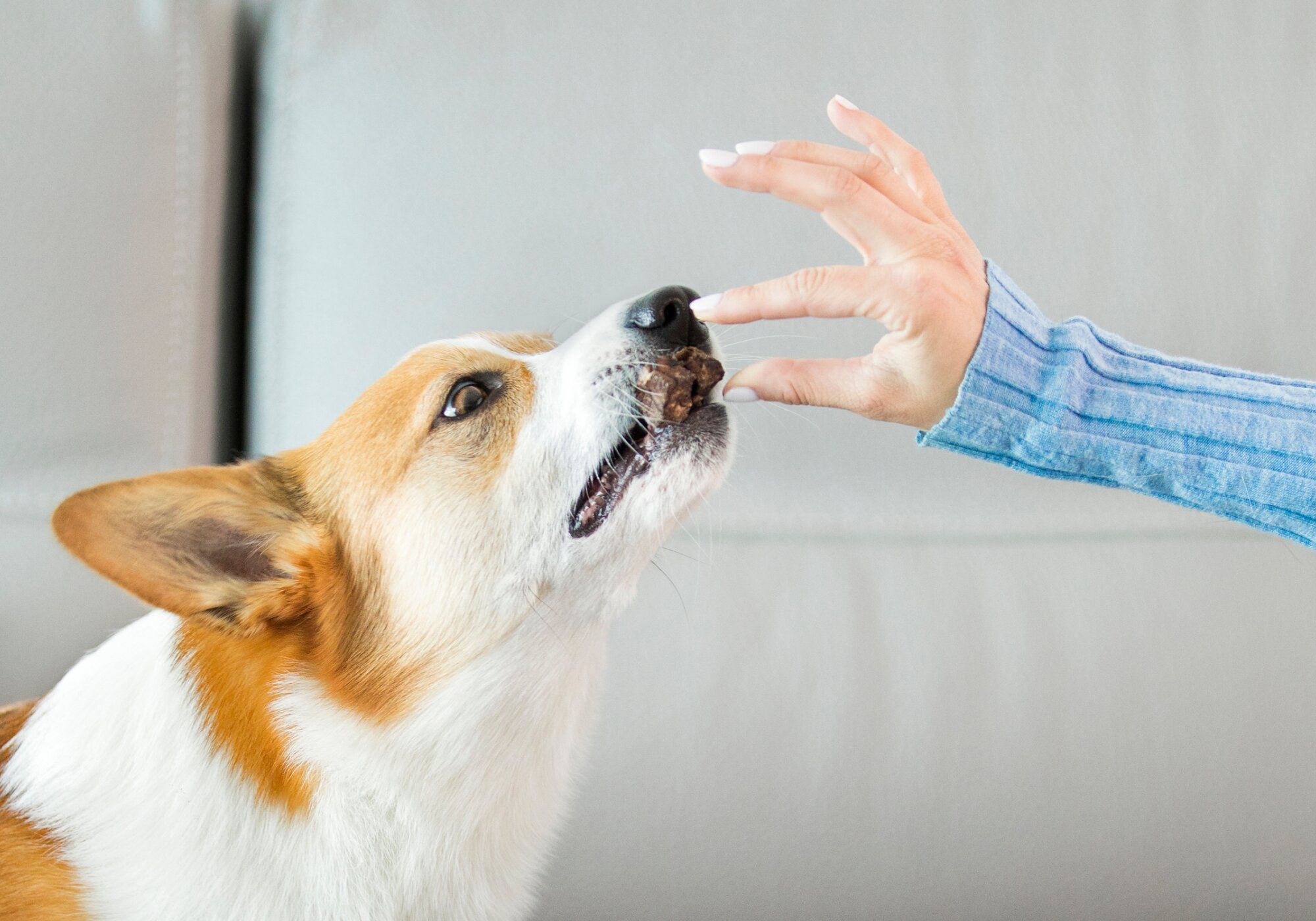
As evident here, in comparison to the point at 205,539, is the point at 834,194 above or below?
above

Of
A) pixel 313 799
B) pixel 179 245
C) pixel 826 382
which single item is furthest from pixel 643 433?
pixel 179 245

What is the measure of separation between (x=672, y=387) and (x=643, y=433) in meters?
0.05

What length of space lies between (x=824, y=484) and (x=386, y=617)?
2.00ft

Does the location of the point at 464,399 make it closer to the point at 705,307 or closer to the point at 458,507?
the point at 458,507

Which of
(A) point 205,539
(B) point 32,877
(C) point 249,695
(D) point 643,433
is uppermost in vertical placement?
(D) point 643,433

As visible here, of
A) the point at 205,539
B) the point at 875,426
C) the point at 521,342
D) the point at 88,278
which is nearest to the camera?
the point at 205,539

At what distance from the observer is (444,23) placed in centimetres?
116

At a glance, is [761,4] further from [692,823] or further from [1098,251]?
[692,823]

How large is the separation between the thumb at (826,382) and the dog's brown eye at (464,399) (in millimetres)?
276

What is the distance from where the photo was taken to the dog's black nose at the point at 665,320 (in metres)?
0.78

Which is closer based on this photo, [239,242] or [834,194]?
[834,194]

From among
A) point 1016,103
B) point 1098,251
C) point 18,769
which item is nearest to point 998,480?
point 1098,251

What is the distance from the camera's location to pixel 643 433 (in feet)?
2.54

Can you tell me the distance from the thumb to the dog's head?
0.28 ft
